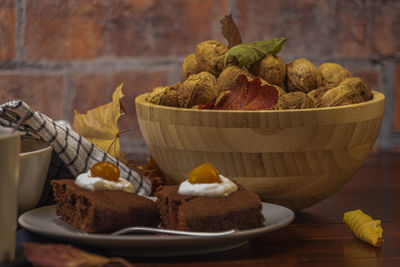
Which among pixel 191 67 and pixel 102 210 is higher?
pixel 191 67

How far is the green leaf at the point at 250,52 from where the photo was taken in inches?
36.9

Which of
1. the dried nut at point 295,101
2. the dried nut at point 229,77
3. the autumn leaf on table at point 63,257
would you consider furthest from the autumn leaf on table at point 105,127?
the autumn leaf on table at point 63,257

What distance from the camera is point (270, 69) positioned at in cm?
94

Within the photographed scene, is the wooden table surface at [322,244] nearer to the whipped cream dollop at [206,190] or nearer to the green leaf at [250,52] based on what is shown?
the whipped cream dollop at [206,190]

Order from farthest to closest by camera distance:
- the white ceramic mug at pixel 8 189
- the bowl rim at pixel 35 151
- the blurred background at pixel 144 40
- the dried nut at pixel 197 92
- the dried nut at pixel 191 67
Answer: the blurred background at pixel 144 40
the dried nut at pixel 191 67
the dried nut at pixel 197 92
the bowl rim at pixel 35 151
the white ceramic mug at pixel 8 189

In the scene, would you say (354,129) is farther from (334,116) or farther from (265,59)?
(265,59)

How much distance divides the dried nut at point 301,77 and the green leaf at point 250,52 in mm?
43

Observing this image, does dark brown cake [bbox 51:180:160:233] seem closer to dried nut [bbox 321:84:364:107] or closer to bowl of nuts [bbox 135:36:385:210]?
bowl of nuts [bbox 135:36:385:210]

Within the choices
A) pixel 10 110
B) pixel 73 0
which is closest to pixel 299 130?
pixel 10 110

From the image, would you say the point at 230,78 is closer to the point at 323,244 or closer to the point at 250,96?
the point at 250,96

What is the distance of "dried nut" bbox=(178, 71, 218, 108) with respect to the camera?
89 cm

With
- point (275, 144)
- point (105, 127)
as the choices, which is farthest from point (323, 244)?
point (105, 127)

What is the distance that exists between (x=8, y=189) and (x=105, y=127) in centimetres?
49

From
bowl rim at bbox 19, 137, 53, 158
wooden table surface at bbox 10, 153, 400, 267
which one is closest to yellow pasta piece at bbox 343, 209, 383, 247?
wooden table surface at bbox 10, 153, 400, 267
